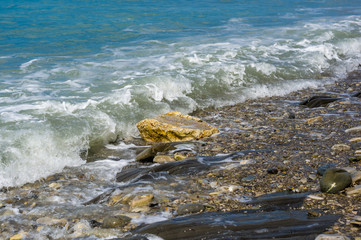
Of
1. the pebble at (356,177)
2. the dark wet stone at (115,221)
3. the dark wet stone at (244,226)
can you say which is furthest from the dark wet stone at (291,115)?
the dark wet stone at (115,221)

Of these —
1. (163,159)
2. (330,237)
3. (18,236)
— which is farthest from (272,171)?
(18,236)

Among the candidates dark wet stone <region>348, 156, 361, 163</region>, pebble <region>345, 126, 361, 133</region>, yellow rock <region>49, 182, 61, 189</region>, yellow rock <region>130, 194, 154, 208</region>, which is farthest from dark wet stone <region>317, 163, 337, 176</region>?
yellow rock <region>49, 182, 61, 189</region>

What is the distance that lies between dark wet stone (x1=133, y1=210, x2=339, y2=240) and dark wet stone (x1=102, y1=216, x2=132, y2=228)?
7.7 inches

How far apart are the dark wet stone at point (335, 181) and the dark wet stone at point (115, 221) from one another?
179 centimetres

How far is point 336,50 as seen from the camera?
1263 cm

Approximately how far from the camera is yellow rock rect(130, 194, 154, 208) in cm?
403

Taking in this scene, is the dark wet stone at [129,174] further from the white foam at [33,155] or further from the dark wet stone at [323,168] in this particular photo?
the dark wet stone at [323,168]

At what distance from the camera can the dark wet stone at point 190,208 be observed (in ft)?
12.3

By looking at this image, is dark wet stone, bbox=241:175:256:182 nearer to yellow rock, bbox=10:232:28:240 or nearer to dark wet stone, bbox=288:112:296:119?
yellow rock, bbox=10:232:28:240

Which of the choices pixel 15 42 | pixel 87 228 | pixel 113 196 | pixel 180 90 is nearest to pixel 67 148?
pixel 113 196

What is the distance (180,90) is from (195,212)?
495cm

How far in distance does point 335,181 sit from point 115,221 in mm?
2008

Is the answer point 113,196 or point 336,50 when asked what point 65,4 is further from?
point 113,196

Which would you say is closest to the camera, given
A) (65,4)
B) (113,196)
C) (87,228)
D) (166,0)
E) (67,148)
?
(87,228)
